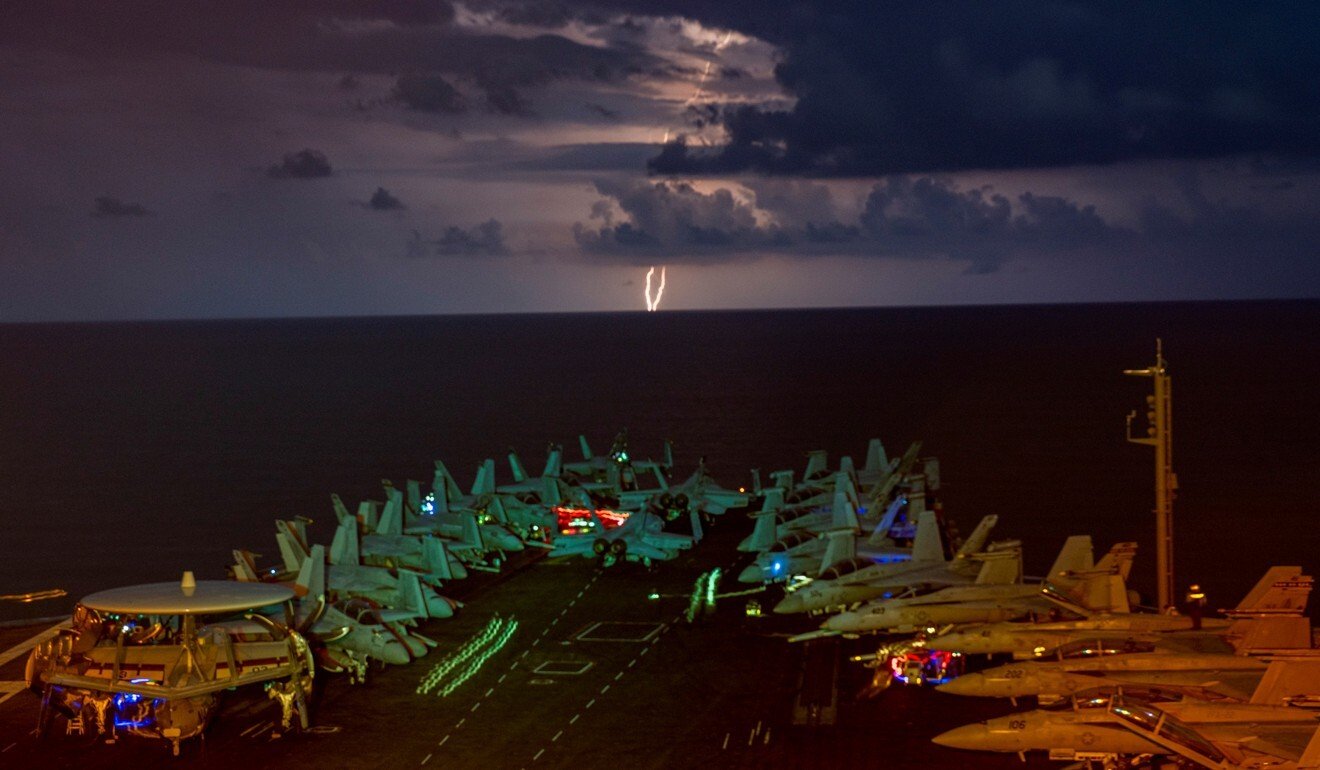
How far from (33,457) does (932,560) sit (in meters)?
139

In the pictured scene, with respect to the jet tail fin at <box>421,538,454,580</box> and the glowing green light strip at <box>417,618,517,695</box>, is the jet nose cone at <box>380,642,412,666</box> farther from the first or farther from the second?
the jet tail fin at <box>421,538,454,580</box>

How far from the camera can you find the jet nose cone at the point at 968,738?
4031cm

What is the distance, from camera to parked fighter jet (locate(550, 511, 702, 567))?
72250 mm

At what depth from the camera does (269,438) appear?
187 meters

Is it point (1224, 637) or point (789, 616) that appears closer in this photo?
point (1224, 637)

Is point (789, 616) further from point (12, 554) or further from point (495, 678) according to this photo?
point (12, 554)

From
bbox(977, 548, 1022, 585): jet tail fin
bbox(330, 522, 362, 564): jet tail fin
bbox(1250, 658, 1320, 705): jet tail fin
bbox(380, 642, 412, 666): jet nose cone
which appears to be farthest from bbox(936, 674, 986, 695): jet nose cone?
bbox(330, 522, 362, 564): jet tail fin

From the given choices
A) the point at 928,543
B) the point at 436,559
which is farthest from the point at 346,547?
the point at 928,543

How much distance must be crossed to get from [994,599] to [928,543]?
25.5 ft

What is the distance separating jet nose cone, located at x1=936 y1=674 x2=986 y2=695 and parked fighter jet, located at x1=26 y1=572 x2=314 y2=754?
69.0ft

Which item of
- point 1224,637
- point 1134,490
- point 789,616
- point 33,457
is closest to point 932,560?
point 789,616

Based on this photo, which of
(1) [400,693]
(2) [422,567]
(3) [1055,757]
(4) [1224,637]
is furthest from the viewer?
(2) [422,567]

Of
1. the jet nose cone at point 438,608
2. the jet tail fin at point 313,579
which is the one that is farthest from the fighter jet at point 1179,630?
the jet tail fin at point 313,579

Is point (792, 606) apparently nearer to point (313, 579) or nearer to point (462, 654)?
point (462, 654)
